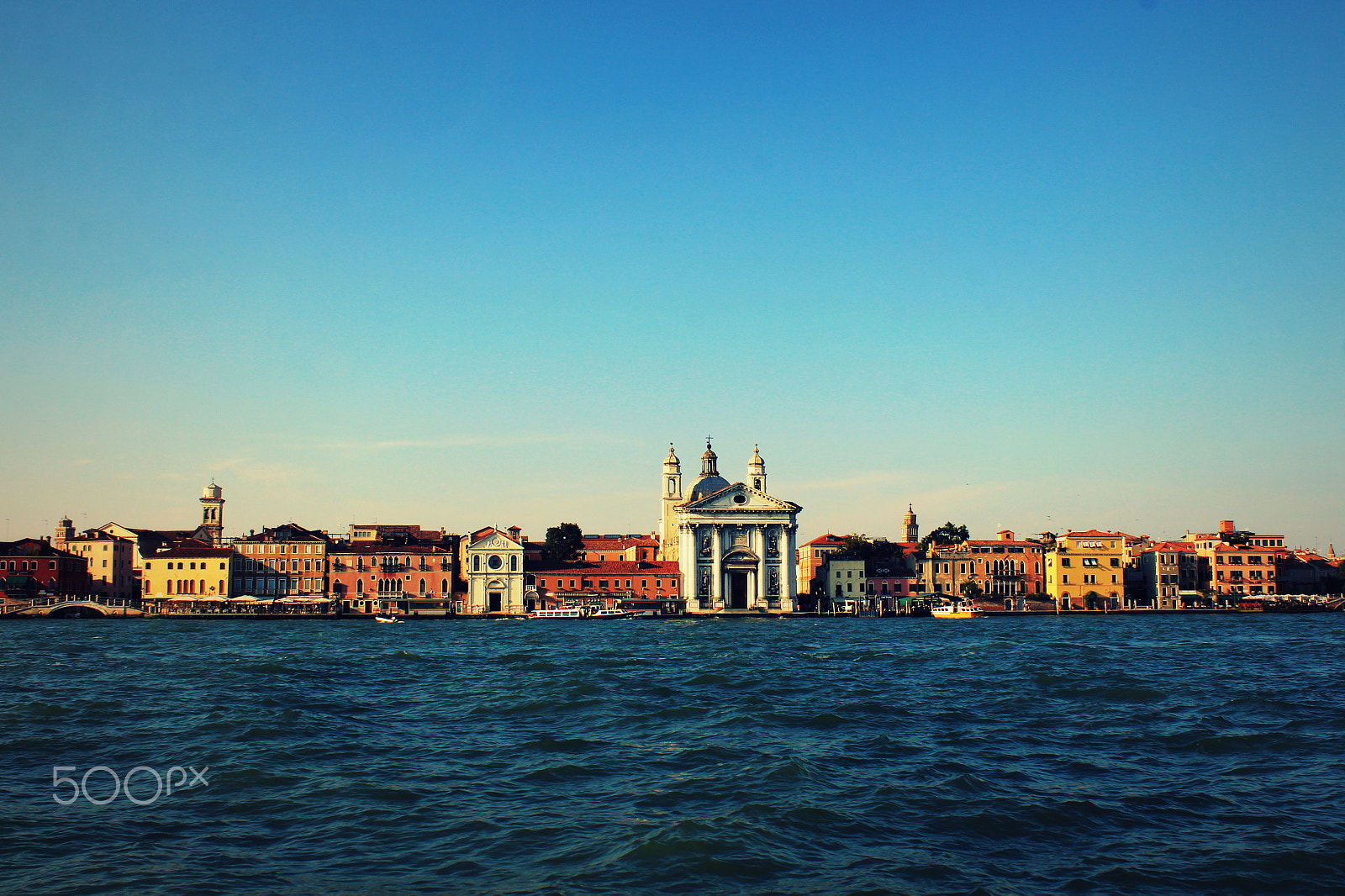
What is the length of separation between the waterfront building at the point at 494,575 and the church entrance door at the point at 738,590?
17.0 metres

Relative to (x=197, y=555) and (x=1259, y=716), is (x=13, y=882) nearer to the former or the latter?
(x=1259, y=716)

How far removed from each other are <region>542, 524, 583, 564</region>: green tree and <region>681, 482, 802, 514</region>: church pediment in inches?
708

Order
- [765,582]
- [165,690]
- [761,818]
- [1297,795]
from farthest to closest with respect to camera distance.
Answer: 1. [765,582]
2. [165,690]
3. [1297,795]
4. [761,818]

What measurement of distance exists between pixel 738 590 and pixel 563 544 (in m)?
22.2

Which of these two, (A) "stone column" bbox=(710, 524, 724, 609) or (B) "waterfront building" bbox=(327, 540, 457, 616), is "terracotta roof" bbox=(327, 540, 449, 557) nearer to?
(B) "waterfront building" bbox=(327, 540, 457, 616)

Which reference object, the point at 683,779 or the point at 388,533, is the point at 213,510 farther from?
the point at 683,779

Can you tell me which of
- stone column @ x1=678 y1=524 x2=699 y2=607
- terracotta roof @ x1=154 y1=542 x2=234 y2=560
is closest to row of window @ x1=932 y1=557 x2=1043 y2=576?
stone column @ x1=678 y1=524 x2=699 y2=607

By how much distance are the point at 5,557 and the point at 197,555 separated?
12751 mm

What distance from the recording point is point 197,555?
258 feet

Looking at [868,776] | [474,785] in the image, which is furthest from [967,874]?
[474,785]

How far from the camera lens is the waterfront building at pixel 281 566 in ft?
261

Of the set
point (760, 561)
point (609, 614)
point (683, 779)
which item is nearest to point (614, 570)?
point (609, 614)

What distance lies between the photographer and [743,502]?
84.6m

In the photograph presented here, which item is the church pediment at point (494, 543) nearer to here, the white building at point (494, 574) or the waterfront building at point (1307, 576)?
the white building at point (494, 574)
